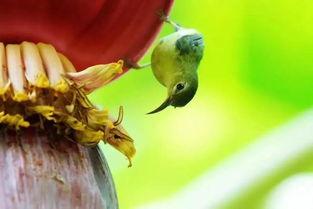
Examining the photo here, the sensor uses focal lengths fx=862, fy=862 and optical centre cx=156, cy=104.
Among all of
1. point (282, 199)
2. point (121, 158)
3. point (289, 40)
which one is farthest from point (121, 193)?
point (289, 40)

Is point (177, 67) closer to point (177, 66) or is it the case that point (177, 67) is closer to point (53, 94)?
point (177, 66)

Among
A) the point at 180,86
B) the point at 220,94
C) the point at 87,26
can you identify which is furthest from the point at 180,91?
the point at 220,94

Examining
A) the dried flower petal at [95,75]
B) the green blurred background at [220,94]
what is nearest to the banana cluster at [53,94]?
the dried flower petal at [95,75]

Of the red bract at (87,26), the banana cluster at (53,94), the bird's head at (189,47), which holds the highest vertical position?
the red bract at (87,26)

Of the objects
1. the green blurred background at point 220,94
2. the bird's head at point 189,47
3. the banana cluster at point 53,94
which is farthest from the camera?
the green blurred background at point 220,94

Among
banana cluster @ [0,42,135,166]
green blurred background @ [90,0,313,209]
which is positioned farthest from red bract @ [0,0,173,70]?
green blurred background @ [90,0,313,209]

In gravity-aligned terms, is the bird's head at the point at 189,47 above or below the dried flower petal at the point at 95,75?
above

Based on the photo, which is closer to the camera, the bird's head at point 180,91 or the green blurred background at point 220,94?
the bird's head at point 180,91

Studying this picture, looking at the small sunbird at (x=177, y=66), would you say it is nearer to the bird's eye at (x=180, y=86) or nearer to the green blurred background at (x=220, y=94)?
the bird's eye at (x=180, y=86)
